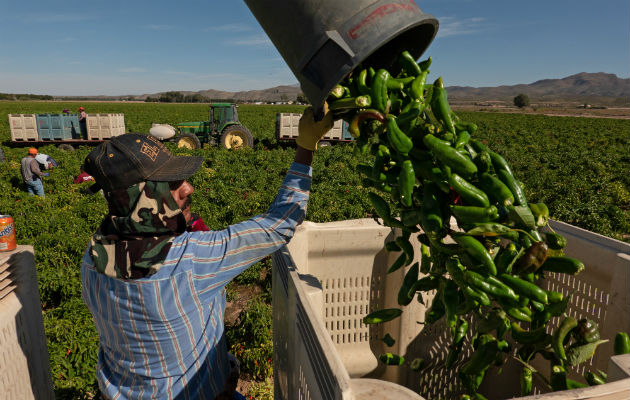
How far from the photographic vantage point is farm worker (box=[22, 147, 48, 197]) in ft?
30.6

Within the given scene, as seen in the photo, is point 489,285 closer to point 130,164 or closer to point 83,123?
point 130,164

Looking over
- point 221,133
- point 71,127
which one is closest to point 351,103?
point 221,133

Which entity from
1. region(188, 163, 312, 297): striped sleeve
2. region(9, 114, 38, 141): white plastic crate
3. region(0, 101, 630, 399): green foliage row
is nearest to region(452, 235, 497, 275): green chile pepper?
region(188, 163, 312, 297): striped sleeve

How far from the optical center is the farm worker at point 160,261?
1.68 m

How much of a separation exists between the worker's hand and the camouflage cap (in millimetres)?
543

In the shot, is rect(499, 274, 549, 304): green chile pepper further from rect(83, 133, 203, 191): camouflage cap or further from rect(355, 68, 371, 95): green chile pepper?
rect(83, 133, 203, 191): camouflage cap

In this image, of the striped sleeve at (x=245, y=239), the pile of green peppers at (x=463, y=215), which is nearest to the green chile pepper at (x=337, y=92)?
the pile of green peppers at (x=463, y=215)

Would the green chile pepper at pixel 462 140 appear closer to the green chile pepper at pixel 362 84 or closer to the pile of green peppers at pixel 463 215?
the pile of green peppers at pixel 463 215

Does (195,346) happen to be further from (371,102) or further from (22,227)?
(22,227)

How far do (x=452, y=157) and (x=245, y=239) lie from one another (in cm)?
90

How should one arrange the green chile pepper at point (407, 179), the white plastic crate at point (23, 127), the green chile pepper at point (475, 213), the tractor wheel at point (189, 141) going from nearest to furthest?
the green chile pepper at point (475, 213), the green chile pepper at point (407, 179), the white plastic crate at point (23, 127), the tractor wheel at point (189, 141)

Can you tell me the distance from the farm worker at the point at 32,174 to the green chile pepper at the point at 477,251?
10455 millimetres

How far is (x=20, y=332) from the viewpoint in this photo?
6.52 ft

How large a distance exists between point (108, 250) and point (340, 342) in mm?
1663
